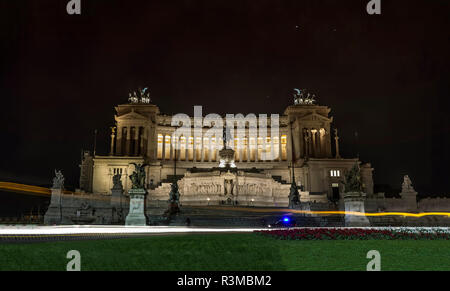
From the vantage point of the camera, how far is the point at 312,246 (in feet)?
58.3

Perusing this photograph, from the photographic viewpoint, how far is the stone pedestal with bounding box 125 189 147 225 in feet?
120

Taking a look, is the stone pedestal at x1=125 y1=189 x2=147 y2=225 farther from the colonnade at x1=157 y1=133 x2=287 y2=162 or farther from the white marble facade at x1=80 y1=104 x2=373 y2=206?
the colonnade at x1=157 y1=133 x2=287 y2=162

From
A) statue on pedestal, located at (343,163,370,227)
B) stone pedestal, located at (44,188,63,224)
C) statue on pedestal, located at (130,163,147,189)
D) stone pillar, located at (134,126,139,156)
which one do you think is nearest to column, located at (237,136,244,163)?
stone pillar, located at (134,126,139,156)

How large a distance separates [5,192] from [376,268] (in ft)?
222

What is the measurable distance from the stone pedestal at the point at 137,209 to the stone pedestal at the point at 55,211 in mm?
18620

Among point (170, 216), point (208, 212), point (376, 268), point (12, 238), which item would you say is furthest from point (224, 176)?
point (376, 268)

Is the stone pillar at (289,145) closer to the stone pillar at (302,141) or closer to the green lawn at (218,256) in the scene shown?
the stone pillar at (302,141)

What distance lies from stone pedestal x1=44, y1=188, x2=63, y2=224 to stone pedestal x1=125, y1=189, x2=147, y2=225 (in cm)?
1862

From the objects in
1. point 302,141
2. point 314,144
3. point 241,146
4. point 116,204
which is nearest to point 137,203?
point 116,204

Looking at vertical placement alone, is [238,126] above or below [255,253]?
above

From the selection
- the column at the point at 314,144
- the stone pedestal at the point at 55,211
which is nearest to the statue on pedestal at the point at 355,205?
the stone pedestal at the point at 55,211

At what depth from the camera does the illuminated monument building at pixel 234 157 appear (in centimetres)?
8019

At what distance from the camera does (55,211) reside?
5353 cm

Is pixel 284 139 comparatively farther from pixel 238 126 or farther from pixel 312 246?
pixel 312 246
